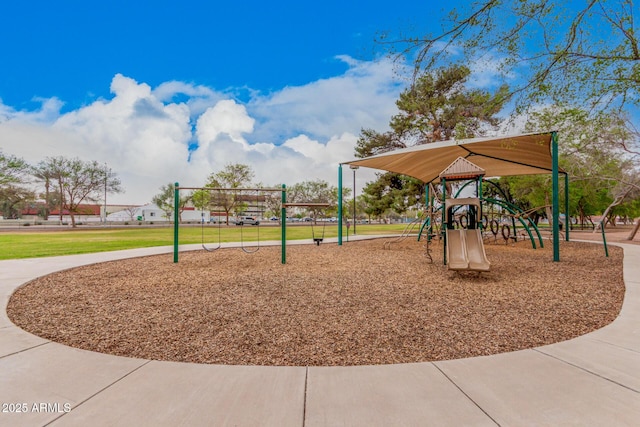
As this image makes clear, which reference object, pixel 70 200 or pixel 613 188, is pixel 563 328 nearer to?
pixel 613 188

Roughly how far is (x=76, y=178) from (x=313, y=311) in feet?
144

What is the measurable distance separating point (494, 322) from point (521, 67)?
4.54 metres

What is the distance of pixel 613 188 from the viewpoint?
19.5m

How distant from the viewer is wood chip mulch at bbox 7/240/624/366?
9.96ft

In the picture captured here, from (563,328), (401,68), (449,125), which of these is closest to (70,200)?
(449,125)

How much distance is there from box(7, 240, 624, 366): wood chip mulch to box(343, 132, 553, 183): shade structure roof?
3.76 metres

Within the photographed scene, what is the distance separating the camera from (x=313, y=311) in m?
4.15

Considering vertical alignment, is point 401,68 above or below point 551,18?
below

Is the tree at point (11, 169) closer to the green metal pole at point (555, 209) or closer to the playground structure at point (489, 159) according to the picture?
the playground structure at point (489, 159)

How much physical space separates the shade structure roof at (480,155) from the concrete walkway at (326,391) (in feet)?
23.2

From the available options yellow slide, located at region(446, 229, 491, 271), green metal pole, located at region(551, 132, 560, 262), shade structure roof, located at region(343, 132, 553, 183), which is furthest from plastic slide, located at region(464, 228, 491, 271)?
shade structure roof, located at region(343, 132, 553, 183)

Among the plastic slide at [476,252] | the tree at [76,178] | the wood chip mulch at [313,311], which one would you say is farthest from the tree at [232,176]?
the plastic slide at [476,252]

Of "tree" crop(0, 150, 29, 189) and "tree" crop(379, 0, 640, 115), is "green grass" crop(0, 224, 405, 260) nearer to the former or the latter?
"tree" crop(0, 150, 29, 189)

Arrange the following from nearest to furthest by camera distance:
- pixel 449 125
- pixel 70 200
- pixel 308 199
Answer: pixel 449 125 → pixel 70 200 → pixel 308 199
